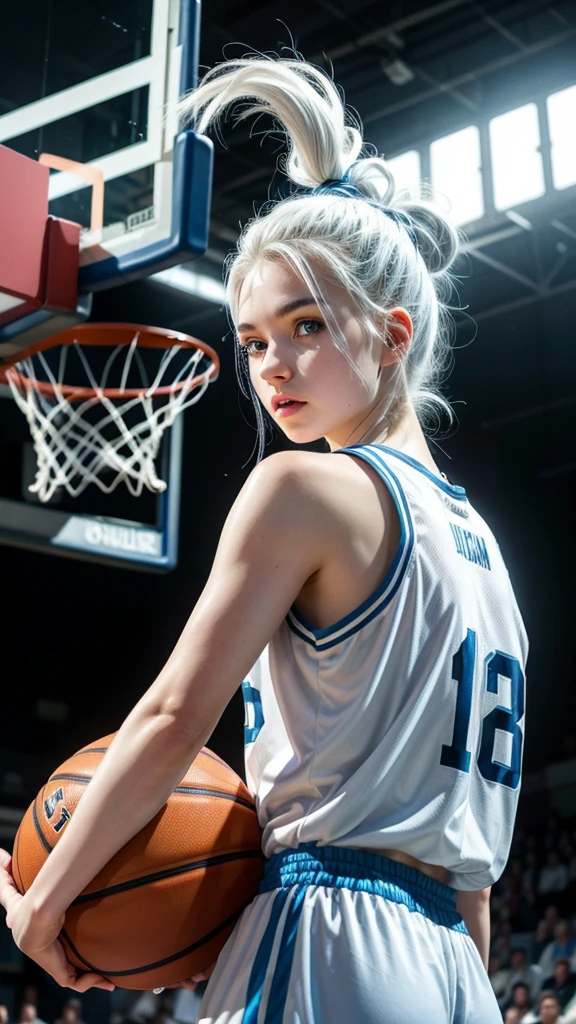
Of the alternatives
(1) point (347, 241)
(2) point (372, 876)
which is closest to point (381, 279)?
(1) point (347, 241)

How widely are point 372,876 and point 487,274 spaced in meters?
9.31

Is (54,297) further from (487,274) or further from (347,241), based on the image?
(487,274)

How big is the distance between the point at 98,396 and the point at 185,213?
8.80ft

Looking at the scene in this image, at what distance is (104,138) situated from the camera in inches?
156

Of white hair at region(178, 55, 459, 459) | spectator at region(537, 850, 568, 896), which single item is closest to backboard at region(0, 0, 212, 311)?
white hair at region(178, 55, 459, 459)

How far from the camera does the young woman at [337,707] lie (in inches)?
49.4

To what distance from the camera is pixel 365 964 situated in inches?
48.5

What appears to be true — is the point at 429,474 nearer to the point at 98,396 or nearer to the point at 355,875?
the point at 355,875

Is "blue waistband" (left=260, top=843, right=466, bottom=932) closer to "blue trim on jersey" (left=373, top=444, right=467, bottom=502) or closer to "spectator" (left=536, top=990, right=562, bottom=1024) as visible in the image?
"blue trim on jersey" (left=373, top=444, right=467, bottom=502)

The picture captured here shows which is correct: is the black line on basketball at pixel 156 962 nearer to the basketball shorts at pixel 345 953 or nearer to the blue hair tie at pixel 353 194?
the basketball shorts at pixel 345 953

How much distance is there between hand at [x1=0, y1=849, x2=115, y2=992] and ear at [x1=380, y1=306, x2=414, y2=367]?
828mm

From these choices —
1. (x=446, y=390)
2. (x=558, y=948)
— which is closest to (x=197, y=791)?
(x=446, y=390)

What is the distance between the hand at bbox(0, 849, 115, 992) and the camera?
129cm

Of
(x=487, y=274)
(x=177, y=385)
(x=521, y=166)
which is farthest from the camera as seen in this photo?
(x=487, y=274)
